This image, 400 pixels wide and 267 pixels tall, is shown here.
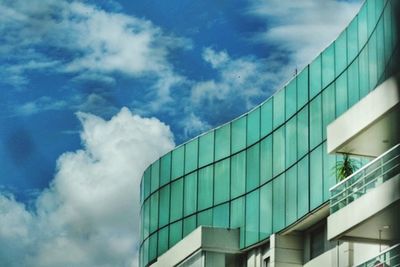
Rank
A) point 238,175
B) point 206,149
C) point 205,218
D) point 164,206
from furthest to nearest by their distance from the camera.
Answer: point 164,206 < point 206,149 < point 205,218 < point 238,175

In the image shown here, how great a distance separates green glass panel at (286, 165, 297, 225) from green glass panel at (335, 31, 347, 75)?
5.42 meters

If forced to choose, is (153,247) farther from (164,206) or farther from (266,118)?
(266,118)

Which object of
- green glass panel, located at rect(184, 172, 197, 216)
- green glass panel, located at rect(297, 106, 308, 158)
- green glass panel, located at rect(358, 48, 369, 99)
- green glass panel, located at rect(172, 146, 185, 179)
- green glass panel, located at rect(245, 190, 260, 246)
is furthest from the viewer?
green glass panel, located at rect(172, 146, 185, 179)

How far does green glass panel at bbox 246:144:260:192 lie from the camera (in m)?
65.6

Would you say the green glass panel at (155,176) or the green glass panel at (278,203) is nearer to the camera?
the green glass panel at (278,203)

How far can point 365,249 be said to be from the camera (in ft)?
176

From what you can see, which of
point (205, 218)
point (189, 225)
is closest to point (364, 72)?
point (205, 218)

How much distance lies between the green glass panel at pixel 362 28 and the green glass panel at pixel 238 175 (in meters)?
12.0

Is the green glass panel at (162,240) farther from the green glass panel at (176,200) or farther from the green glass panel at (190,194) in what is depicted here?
the green glass panel at (190,194)

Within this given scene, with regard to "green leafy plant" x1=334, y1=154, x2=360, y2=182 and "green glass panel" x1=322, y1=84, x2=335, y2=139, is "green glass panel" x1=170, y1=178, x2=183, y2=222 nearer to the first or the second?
"green glass panel" x1=322, y1=84, x2=335, y2=139

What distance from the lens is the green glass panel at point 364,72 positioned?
56056mm

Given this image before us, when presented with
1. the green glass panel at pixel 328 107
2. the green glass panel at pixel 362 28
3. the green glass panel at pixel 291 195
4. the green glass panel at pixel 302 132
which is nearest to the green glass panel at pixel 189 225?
the green glass panel at pixel 291 195

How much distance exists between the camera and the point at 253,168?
66.0 meters

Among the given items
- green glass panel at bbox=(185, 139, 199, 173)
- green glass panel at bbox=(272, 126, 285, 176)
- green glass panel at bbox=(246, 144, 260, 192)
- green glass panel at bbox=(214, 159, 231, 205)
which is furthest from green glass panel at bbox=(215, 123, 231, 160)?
green glass panel at bbox=(272, 126, 285, 176)
